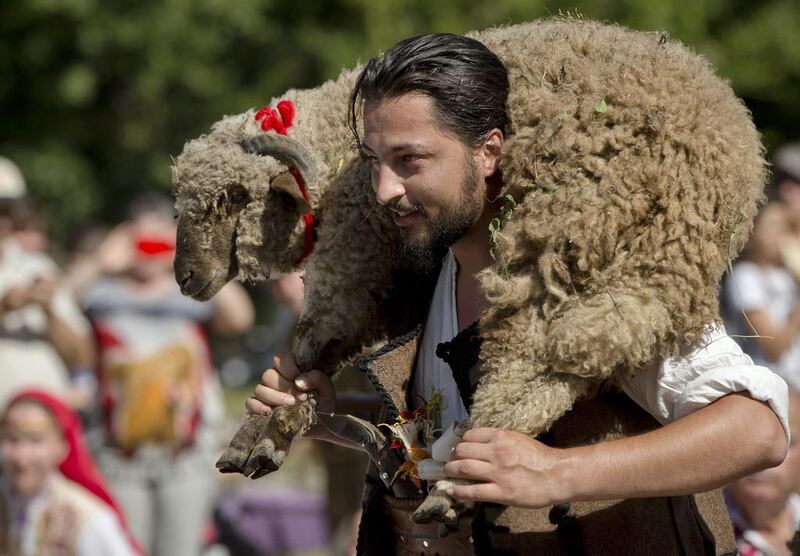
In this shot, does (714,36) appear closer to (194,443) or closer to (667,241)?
(194,443)

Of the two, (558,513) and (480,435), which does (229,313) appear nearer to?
(558,513)

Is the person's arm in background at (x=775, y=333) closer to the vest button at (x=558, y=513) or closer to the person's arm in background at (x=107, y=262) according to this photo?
the person's arm in background at (x=107, y=262)

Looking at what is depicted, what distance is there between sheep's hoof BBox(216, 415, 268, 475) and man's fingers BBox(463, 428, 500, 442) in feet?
1.80

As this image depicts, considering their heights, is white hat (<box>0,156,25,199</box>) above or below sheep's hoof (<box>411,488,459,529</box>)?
above

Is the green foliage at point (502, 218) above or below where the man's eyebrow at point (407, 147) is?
below

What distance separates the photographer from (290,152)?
2623 millimetres

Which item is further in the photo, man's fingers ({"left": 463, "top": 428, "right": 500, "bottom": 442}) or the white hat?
the white hat

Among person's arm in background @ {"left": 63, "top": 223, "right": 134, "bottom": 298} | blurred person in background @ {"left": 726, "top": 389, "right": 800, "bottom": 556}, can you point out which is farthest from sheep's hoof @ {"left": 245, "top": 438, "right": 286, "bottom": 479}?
person's arm in background @ {"left": 63, "top": 223, "right": 134, "bottom": 298}

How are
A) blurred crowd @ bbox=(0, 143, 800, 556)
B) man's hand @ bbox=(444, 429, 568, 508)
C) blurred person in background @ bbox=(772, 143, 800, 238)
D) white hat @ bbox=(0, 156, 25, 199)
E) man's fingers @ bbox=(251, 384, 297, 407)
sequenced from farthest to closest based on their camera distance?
white hat @ bbox=(0, 156, 25, 199) → blurred person in background @ bbox=(772, 143, 800, 238) → blurred crowd @ bbox=(0, 143, 800, 556) → man's fingers @ bbox=(251, 384, 297, 407) → man's hand @ bbox=(444, 429, 568, 508)

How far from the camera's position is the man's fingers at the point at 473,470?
2074mm

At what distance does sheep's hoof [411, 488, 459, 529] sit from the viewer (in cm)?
215

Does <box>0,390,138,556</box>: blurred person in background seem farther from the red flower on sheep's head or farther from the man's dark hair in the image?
the man's dark hair

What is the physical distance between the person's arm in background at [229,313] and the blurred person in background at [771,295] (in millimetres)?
2406

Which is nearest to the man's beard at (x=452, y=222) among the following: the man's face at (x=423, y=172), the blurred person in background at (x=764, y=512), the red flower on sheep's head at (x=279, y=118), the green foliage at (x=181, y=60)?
the man's face at (x=423, y=172)
